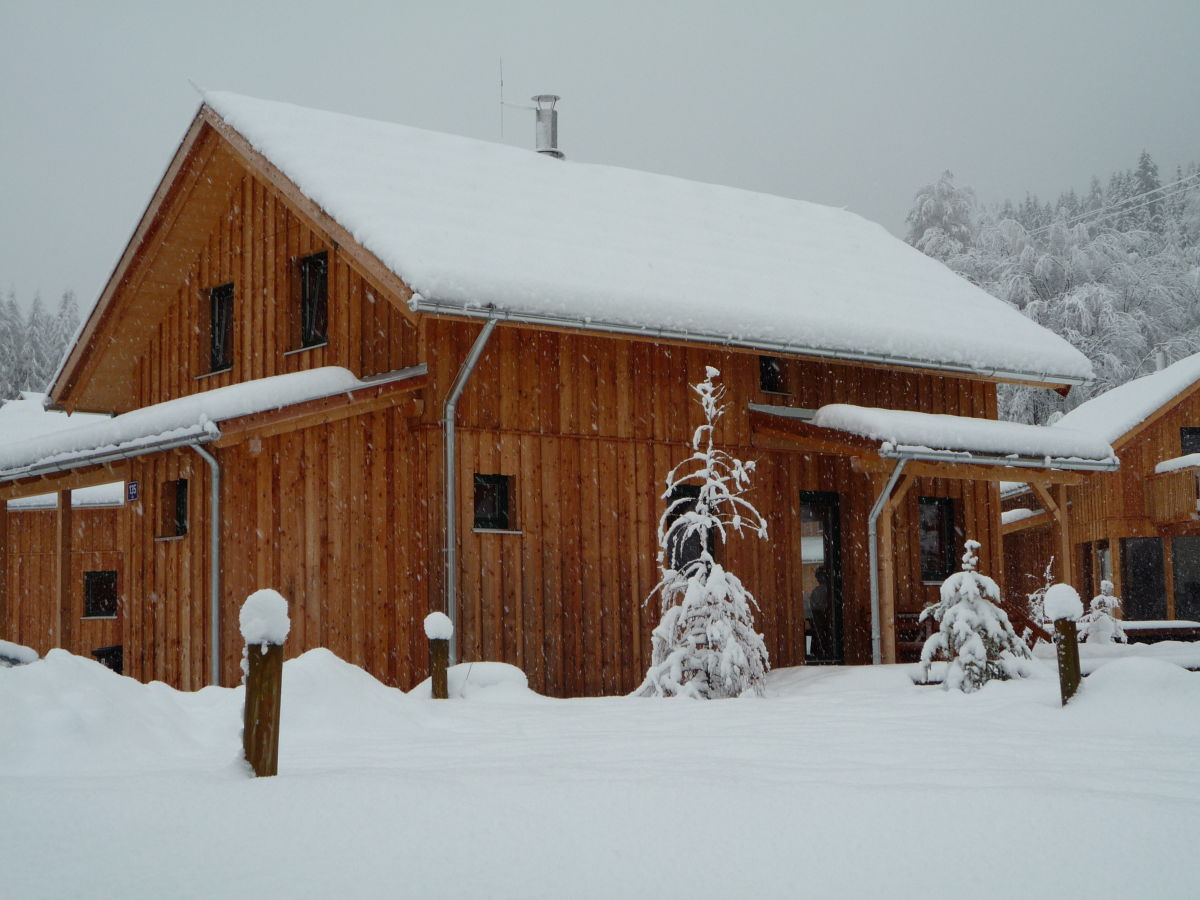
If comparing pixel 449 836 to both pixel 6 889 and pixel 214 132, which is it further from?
pixel 214 132

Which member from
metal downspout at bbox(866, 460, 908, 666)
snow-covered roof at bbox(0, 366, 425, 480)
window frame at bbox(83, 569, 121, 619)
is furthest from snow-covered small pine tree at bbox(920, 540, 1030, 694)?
window frame at bbox(83, 569, 121, 619)

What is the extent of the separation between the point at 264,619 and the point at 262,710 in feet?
1.25

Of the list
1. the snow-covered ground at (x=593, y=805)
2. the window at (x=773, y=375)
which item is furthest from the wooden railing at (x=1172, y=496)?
the snow-covered ground at (x=593, y=805)

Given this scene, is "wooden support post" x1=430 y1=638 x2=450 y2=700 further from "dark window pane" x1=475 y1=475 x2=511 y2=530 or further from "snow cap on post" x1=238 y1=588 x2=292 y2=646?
"snow cap on post" x1=238 y1=588 x2=292 y2=646

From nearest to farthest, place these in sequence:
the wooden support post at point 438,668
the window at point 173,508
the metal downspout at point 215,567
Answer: the wooden support post at point 438,668, the metal downspout at point 215,567, the window at point 173,508

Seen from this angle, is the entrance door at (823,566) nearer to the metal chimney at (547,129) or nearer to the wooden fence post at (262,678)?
the metal chimney at (547,129)

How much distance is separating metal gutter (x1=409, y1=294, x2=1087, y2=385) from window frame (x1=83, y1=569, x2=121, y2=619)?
1237 centimetres

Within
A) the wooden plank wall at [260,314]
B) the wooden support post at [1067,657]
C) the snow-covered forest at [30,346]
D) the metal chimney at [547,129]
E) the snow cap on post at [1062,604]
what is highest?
the snow-covered forest at [30,346]

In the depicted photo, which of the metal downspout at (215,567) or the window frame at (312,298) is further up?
the window frame at (312,298)

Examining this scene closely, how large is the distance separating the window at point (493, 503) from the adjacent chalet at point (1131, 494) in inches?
644

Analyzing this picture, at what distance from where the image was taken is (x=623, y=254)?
14281 mm

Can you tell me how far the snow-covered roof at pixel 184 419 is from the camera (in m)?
12.1

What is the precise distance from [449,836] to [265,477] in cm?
904

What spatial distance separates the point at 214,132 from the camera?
48.4 ft
